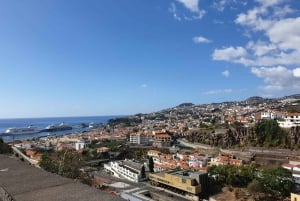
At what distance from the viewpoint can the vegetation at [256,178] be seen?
770 inches

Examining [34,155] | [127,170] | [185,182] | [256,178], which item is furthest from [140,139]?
[256,178]

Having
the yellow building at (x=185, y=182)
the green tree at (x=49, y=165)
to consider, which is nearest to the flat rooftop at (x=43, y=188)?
the green tree at (x=49, y=165)

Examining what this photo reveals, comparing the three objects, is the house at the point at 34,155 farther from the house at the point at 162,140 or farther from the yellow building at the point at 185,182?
the house at the point at 162,140

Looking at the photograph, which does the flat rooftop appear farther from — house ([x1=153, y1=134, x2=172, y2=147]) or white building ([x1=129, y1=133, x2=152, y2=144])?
white building ([x1=129, y1=133, x2=152, y2=144])

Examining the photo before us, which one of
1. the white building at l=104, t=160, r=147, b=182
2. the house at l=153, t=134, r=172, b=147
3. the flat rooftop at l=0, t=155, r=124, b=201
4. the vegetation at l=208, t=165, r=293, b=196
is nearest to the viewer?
the flat rooftop at l=0, t=155, r=124, b=201

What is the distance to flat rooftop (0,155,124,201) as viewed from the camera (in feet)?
6.85

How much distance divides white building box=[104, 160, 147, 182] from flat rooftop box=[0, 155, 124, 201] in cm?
2387

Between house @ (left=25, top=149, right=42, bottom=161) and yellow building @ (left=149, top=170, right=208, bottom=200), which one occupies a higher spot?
house @ (left=25, top=149, right=42, bottom=161)

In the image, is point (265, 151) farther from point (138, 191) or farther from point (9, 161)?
point (9, 161)

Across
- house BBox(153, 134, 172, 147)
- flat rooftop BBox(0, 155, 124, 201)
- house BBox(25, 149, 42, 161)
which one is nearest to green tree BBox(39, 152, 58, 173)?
flat rooftop BBox(0, 155, 124, 201)

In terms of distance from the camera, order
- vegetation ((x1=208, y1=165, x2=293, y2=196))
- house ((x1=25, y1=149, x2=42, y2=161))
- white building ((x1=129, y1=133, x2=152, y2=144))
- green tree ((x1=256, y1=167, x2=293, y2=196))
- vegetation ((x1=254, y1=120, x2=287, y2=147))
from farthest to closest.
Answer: white building ((x1=129, y1=133, x2=152, y2=144))
vegetation ((x1=254, y1=120, x2=287, y2=147))
house ((x1=25, y1=149, x2=42, y2=161))
vegetation ((x1=208, y1=165, x2=293, y2=196))
green tree ((x1=256, y1=167, x2=293, y2=196))

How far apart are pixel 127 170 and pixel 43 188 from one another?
84.2 feet

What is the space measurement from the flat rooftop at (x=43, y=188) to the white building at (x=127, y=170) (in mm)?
23872

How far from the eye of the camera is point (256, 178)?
68.1ft
